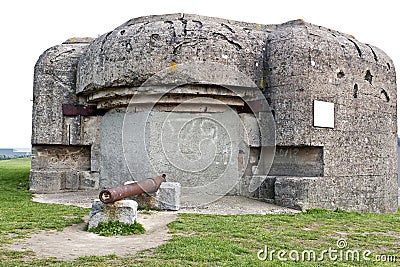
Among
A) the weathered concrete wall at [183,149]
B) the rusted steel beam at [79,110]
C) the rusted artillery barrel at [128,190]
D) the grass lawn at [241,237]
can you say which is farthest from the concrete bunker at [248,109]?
the rusted artillery barrel at [128,190]

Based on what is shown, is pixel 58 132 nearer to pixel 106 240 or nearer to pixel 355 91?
pixel 106 240

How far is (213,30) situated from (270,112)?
1.90m

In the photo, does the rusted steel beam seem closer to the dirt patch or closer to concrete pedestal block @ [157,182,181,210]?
the dirt patch

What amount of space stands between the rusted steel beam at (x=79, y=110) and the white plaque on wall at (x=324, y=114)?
471cm

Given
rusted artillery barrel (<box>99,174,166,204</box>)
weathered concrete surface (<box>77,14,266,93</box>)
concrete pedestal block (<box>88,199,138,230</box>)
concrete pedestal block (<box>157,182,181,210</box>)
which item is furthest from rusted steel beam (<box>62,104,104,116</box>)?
concrete pedestal block (<box>88,199,138,230</box>)

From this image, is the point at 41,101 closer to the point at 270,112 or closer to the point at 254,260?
the point at 270,112

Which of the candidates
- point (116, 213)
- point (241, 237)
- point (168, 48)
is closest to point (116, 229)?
point (116, 213)

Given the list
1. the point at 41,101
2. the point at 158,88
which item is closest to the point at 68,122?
the point at 41,101

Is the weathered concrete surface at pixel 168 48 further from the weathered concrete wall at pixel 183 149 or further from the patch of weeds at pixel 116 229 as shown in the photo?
the patch of weeds at pixel 116 229

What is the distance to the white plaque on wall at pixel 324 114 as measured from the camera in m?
8.48

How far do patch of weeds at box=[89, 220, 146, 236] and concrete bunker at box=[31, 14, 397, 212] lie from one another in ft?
9.93

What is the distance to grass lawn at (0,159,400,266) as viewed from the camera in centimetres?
434

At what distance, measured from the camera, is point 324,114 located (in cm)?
855

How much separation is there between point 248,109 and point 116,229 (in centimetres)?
443
